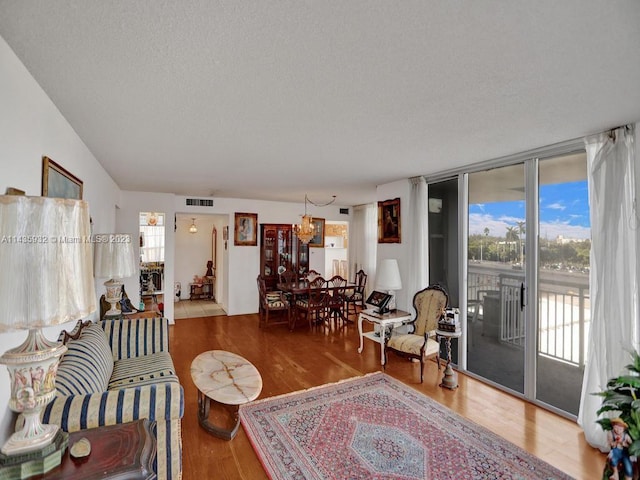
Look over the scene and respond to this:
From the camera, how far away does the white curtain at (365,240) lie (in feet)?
25.4

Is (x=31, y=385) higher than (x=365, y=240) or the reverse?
the reverse

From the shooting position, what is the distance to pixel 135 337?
315cm

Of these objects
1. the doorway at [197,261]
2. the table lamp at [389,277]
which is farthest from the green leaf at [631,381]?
the doorway at [197,261]

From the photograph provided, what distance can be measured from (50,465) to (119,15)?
1.74m

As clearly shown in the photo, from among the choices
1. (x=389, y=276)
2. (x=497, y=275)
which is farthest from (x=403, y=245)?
(x=497, y=275)

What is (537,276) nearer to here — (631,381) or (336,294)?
(631,381)

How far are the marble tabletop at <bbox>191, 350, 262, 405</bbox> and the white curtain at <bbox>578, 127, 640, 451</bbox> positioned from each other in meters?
2.68

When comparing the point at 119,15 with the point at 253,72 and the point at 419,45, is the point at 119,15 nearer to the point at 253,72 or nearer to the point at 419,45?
the point at 253,72

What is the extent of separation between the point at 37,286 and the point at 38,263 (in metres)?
0.07

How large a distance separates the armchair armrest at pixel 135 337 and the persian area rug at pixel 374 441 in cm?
113

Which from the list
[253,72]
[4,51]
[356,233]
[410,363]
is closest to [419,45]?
[253,72]

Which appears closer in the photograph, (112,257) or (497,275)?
(112,257)

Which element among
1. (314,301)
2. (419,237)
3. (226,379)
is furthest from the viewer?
(314,301)

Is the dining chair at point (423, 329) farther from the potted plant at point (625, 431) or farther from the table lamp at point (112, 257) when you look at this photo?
the table lamp at point (112, 257)
